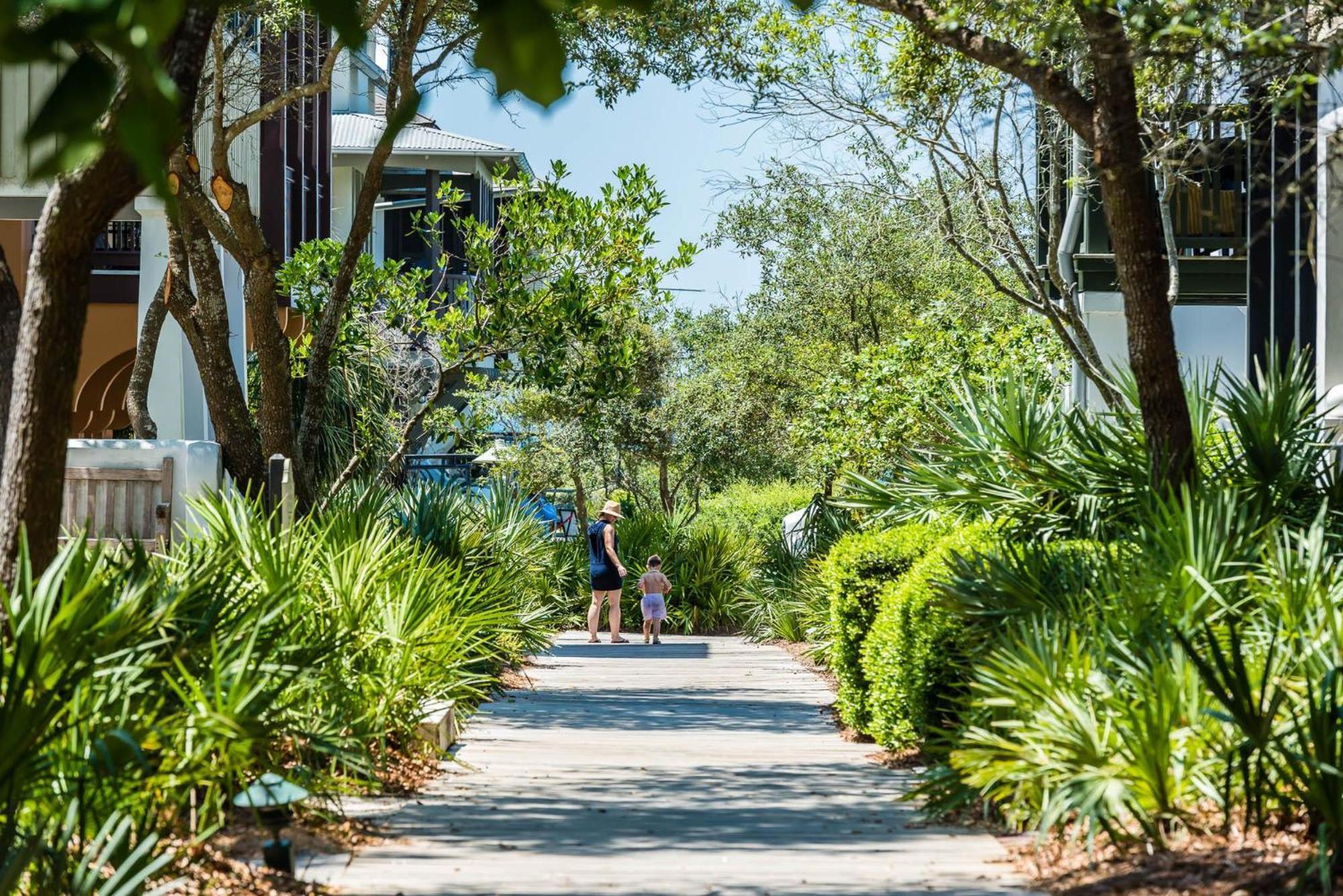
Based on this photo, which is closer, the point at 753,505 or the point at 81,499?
the point at 81,499

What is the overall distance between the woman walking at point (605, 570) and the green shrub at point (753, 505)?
506 cm

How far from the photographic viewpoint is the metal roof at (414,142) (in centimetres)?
3319

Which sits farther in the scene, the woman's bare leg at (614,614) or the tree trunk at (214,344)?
the woman's bare leg at (614,614)

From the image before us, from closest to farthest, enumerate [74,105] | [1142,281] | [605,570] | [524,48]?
[74,105] < [524,48] < [1142,281] < [605,570]

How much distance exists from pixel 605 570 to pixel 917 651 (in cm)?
1087

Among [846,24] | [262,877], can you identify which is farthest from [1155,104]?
[262,877]

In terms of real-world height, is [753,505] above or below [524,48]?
below

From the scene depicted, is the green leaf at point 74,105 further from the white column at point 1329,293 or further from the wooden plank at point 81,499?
the white column at point 1329,293

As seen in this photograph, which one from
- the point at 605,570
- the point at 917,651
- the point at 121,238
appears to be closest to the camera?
the point at 917,651

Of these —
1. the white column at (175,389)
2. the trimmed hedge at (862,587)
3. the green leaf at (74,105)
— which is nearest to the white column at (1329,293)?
the trimmed hedge at (862,587)

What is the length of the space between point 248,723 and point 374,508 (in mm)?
6980

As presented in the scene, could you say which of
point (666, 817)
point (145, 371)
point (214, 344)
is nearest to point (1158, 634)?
point (666, 817)

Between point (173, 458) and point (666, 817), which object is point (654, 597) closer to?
point (173, 458)

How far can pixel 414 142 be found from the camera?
34156mm
